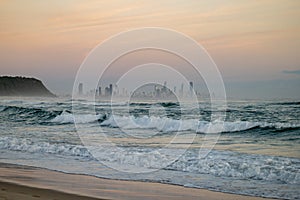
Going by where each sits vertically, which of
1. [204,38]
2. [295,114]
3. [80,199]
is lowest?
[80,199]

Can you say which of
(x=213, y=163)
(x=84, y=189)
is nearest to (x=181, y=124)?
(x=213, y=163)

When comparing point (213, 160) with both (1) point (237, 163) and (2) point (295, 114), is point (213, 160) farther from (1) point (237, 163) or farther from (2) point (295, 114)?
(2) point (295, 114)

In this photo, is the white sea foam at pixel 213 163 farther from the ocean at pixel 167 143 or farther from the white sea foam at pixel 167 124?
the white sea foam at pixel 167 124

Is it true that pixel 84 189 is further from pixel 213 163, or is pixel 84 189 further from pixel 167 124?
pixel 167 124

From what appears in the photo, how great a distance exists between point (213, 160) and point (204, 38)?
401 inches

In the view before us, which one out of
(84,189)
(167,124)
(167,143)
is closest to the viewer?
(84,189)

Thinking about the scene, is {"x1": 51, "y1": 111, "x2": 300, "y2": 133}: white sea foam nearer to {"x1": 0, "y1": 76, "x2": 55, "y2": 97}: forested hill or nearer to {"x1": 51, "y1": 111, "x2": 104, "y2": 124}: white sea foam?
{"x1": 51, "y1": 111, "x2": 104, "y2": 124}: white sea foam

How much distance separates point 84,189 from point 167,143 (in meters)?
9.01

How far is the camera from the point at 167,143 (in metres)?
16.7

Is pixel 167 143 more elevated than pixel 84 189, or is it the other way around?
pixel 167 143

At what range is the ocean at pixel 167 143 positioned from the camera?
9.47 meters

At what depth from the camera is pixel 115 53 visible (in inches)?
669

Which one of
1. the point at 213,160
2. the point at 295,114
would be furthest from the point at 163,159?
the point at 295,114

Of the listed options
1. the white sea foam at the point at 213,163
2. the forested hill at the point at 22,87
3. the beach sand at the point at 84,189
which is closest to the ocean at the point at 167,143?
the white sea foam at the point at 213,163
